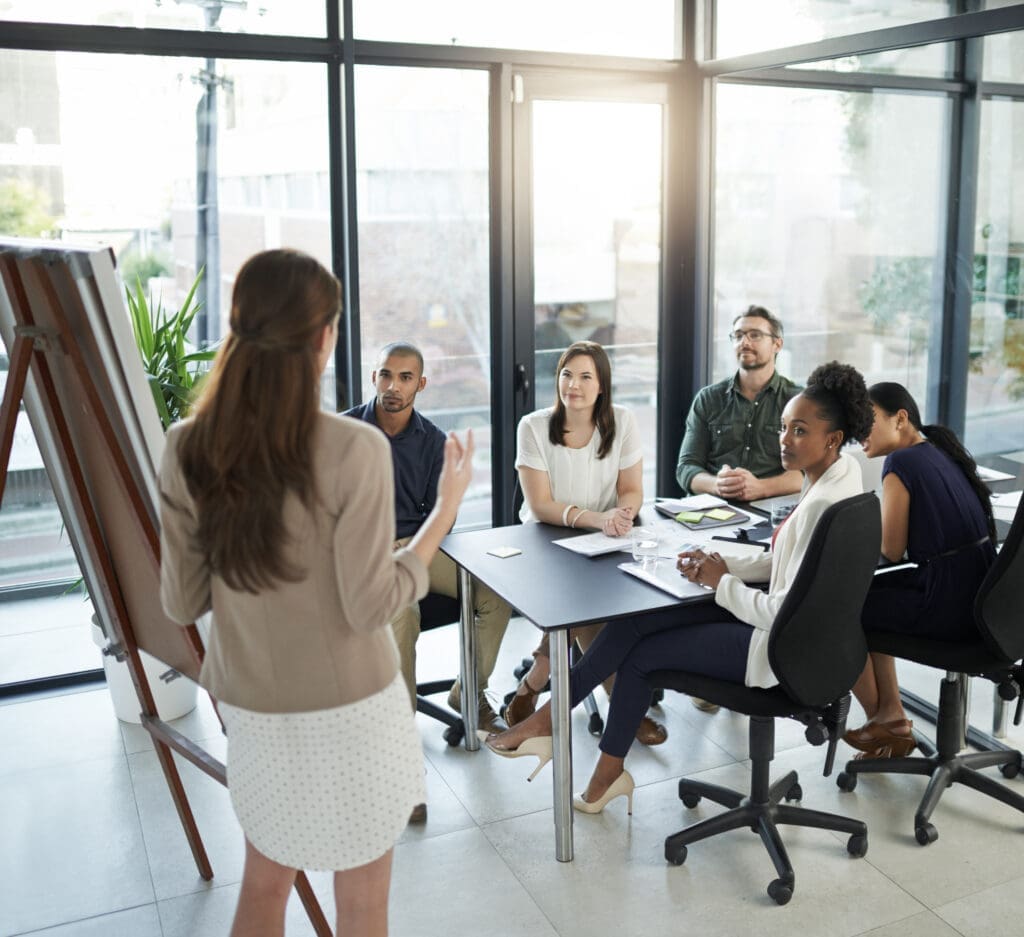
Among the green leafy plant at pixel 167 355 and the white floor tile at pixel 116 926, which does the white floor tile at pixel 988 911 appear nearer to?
the white floor tile at pixel 116 926

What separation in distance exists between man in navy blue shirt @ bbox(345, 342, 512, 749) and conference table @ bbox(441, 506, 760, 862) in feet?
0.46

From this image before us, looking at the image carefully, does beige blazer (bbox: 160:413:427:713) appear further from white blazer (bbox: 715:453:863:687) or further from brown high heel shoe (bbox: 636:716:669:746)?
brown high heel shoe (bbox: 636:716:669:746)

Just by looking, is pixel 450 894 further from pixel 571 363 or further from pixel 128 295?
pixel 128 295

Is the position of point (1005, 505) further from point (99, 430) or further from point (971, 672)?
point (99, 430)

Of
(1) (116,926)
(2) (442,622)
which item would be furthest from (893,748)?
(1) (116,926)

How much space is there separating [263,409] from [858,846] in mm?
2246

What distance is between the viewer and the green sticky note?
12.6ft

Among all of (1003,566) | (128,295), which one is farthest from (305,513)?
(128,295)

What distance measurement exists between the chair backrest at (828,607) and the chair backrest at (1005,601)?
438 mm

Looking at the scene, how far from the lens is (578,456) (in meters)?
4.05

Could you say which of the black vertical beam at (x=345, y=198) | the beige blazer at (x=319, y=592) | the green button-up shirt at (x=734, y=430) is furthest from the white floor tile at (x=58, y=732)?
the green button-up shirt at (x=734, y=430)

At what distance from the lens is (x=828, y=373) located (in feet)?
10.1

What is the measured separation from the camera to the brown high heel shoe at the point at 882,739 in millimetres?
3787

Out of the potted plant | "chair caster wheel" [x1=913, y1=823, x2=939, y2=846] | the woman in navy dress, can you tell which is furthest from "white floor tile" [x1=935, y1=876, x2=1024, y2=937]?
the potted plant
